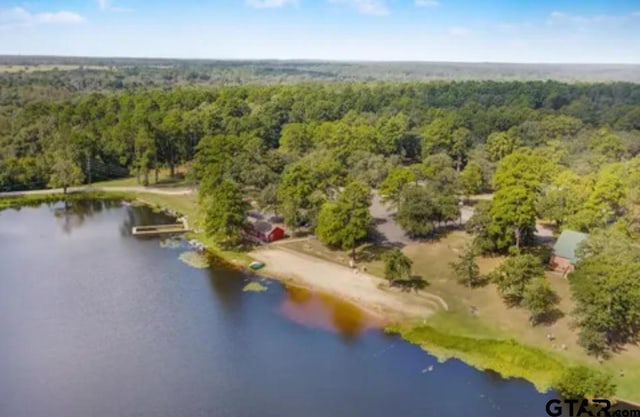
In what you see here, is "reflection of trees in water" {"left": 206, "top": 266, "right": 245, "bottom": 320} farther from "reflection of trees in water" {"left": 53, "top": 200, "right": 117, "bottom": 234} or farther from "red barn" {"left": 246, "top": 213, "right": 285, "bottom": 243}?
"reflection of trees in water" {"left": 53, "top": 200, "right": 117, "bottom": 234}

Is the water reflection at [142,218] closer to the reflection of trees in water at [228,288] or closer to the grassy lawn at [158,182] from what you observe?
the grassy lawn at [158,182]

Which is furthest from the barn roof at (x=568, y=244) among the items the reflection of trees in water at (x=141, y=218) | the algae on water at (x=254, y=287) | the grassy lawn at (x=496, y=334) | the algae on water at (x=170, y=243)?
the reflection of trees in water at (x=141, y=218)

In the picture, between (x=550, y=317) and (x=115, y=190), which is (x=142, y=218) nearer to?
(x=115, y=190)

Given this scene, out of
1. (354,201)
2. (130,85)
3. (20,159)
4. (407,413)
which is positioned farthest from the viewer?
(130,85)

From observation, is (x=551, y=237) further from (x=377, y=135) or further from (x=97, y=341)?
(x=97, y=341)

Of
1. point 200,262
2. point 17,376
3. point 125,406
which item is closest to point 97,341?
point 17,376
